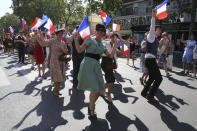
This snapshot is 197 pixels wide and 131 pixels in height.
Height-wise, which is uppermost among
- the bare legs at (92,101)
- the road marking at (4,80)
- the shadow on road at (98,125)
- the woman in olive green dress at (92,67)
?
the woman in olive green dress at (92,67)

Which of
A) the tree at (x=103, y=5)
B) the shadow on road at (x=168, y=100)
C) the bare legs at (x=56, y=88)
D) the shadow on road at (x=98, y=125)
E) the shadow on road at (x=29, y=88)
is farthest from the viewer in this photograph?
the tree at (x=103, y=5)

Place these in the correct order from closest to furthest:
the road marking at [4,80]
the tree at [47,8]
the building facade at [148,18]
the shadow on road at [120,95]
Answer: the shadow on road at [120,95] → the road marking at [4,80] → the building facade at [148,18] → the tree at [47,8]

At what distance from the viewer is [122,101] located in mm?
5078

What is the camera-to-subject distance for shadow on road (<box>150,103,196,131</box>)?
3586mm

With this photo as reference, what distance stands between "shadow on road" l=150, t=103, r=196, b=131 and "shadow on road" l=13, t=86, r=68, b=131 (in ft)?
6.71

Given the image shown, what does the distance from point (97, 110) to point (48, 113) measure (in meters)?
1.11

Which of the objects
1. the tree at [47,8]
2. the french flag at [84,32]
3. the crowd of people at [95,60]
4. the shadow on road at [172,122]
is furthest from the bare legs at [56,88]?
the tree at [47,8]

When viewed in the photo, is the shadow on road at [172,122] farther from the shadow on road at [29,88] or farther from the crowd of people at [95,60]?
the shadow on road at [29,88]

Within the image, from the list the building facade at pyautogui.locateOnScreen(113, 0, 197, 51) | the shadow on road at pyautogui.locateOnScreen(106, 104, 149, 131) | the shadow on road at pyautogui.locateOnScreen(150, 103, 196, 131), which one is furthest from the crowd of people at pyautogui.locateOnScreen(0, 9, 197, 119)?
the building facade at pyautogui.locateOnScreen(113, 0, 197, 51)

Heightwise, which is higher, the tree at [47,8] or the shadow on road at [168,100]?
the tree at [47,8]

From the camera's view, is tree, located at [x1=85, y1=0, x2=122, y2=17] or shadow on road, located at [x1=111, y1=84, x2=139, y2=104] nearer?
shadow on road, located at [x1=111, y1=84, x2=139, y2=104]

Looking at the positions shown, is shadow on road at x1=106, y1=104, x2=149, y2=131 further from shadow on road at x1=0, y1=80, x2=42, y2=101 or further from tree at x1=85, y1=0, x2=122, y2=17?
tree at x1=85, y1=0, x2=122, y2=17

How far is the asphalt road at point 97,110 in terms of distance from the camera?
3.66m

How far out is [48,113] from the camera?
4.24 meters
